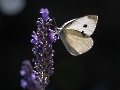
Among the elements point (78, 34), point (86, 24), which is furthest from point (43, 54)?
point (86, 24)

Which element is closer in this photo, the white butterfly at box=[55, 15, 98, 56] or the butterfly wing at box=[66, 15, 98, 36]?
the white butterfly at box=[55, 15, 98, 56]

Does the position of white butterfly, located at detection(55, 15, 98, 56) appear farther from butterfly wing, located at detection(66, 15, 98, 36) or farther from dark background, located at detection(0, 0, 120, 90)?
dark background, located at detection(0, 0, 120, 90)

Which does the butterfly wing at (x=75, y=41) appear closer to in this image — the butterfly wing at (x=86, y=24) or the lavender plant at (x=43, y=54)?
the butterfly wing at (x=86, y=24)

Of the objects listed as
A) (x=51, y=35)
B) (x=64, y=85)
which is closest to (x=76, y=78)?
(x=64, y=85)

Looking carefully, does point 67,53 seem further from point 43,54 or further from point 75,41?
point 43,54

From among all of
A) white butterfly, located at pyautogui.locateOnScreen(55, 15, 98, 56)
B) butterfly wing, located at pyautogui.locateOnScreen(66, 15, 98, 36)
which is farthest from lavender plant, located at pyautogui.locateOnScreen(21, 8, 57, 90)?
butterfly wing, located at pyautogui.locateOnScreen(66, 15, 98, 36)
